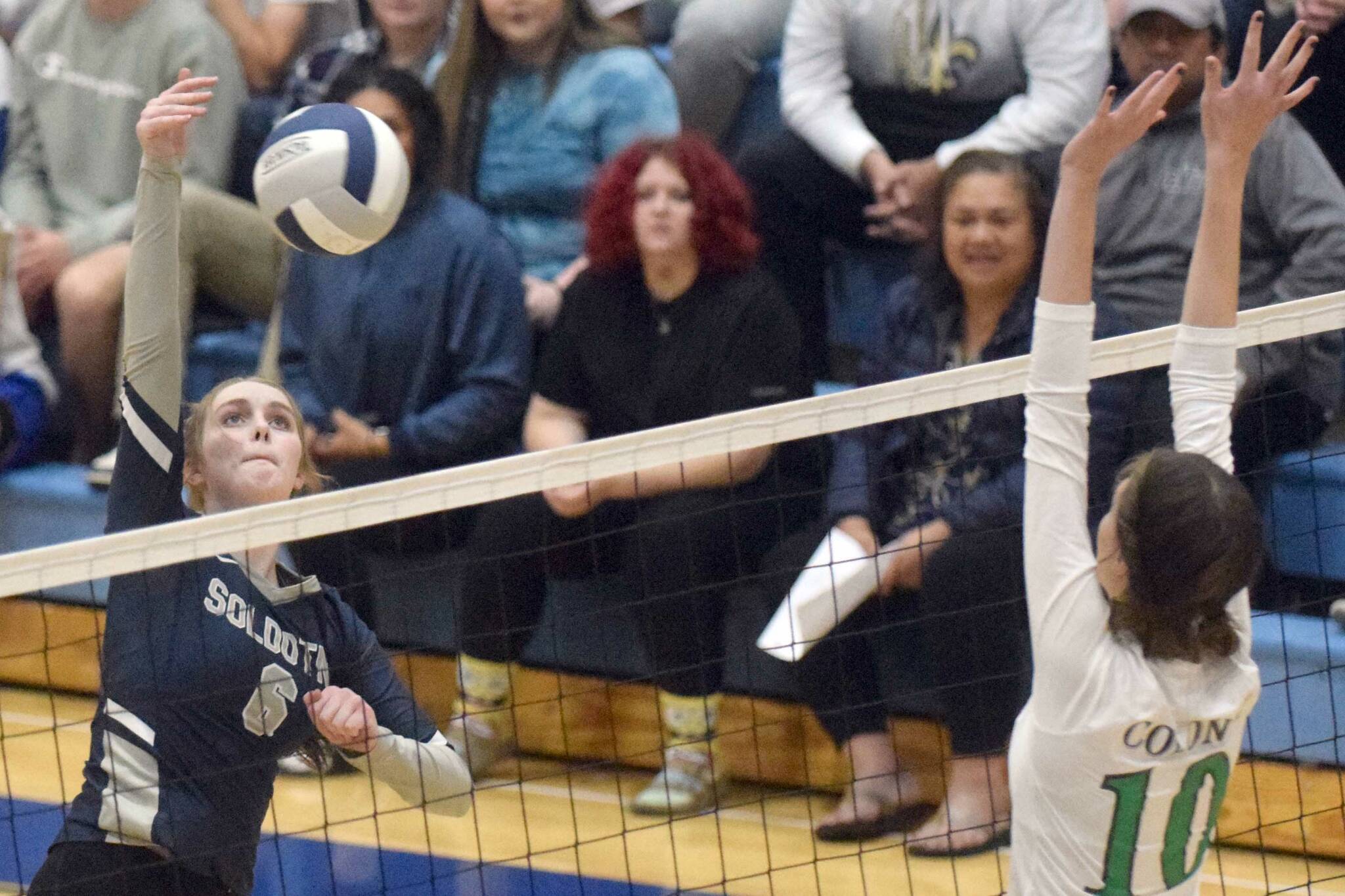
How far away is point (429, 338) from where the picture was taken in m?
5.14

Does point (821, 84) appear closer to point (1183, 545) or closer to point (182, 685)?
point (182, 685)

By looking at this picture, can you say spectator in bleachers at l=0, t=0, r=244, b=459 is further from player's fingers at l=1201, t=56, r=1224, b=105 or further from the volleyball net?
player's fingers at l=1201, t=56, r=1224, b=105

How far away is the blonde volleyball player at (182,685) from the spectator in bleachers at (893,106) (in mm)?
2216

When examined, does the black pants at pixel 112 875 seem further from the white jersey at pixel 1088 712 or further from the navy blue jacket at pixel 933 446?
the navy blue jacket at pixel 933 446

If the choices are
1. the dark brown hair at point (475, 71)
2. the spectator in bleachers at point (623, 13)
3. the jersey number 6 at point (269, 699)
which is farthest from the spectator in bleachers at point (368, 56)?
the jersey number 6 at point (269, 699)

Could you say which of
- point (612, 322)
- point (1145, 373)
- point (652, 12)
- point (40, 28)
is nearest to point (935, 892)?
point (1145, 373)

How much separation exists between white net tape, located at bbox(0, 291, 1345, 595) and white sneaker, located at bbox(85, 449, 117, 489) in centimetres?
227

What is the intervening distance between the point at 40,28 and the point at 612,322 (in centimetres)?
233

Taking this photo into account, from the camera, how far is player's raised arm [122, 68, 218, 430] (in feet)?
9.47

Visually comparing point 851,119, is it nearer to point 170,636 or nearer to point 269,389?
point 269,389

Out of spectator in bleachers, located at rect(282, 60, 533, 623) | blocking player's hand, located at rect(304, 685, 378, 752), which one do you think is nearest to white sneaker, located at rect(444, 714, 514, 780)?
spectator in bleachers, located at rect(282, 60, 533, 623)

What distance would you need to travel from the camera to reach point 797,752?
4.75 metres

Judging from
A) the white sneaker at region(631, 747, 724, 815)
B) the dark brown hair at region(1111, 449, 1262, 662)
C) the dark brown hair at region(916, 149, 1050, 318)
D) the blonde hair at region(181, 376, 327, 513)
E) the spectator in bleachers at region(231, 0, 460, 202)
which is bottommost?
the white sneaker at region(631, 747, 724, 815)

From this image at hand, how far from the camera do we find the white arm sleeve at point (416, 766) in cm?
307
